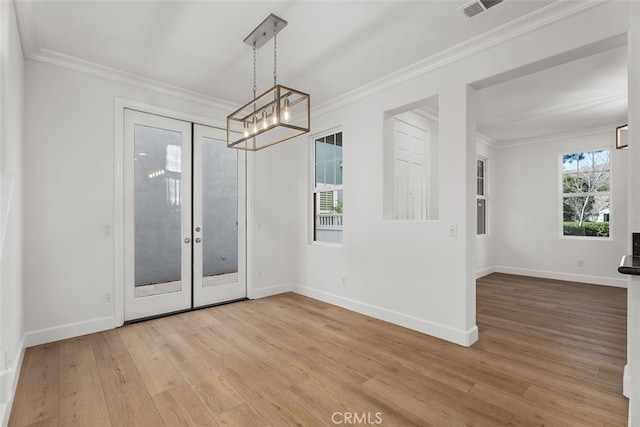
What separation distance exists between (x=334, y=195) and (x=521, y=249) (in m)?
4.67

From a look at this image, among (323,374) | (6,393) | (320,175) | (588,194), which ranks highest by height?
(320,175)

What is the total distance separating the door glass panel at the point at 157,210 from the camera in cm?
374

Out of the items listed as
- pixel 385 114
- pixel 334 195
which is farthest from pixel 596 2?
pixel 334 195

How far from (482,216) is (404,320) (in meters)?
4.20

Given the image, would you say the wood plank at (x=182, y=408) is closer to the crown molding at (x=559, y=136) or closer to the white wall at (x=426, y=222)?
the white wall at (x=426, y=222)

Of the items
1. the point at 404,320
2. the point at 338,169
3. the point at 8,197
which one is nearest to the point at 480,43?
the point at 338,169

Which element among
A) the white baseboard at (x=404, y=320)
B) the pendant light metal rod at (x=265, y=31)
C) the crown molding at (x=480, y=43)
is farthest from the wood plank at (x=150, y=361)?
the crown molding at (x=480, y=43)

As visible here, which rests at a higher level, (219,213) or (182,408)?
(219,213)

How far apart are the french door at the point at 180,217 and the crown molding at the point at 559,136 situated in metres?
5.79

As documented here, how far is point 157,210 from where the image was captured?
12.7ft

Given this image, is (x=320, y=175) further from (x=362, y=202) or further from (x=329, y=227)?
(x=362, y=202)

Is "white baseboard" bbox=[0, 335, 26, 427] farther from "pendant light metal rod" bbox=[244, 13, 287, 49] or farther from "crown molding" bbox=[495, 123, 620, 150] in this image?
"crown molding" bbox=[495, 123, 620, 150]

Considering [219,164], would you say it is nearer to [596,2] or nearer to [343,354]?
[343,354]

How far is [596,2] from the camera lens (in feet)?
7.54
